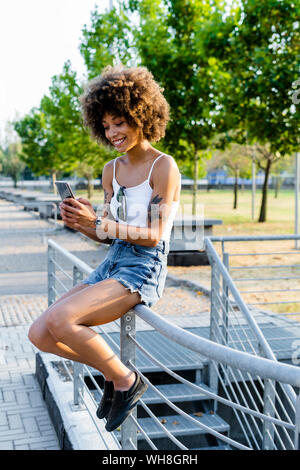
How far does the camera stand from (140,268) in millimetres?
2828

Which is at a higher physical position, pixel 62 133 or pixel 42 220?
pixel 62 133

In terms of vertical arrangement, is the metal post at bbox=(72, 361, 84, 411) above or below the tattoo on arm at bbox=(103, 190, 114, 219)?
below

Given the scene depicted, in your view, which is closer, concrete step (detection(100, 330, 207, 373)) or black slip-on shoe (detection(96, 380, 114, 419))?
black slip-on shoe (detection(96, 380, 114, 419))

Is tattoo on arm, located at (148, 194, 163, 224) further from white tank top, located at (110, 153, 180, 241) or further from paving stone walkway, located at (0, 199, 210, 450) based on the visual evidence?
paving stone walkway, located at (0, 199, 210, 450)

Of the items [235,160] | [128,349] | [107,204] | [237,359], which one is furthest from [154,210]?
[235,160]

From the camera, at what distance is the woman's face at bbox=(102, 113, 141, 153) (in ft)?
9.88

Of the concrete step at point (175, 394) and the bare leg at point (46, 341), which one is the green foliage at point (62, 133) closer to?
the concrete step at point (175, 394)

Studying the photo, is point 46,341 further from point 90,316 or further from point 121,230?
point 121,230

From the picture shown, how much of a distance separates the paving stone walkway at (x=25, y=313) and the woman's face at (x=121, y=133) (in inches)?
92.1

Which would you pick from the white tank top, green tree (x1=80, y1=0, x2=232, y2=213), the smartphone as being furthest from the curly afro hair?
green tree (x1=80, y1=0, x2=232, y2=213)

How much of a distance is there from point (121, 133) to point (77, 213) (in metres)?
0.59

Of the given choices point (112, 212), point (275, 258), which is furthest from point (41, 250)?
point (112, 212)

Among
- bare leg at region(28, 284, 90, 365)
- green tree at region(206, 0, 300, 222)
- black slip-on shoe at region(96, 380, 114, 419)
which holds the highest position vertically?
green tree at region(206, 0, 300, 222)

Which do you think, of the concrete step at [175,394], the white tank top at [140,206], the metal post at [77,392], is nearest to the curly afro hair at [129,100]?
the white tank top at [140,206]
